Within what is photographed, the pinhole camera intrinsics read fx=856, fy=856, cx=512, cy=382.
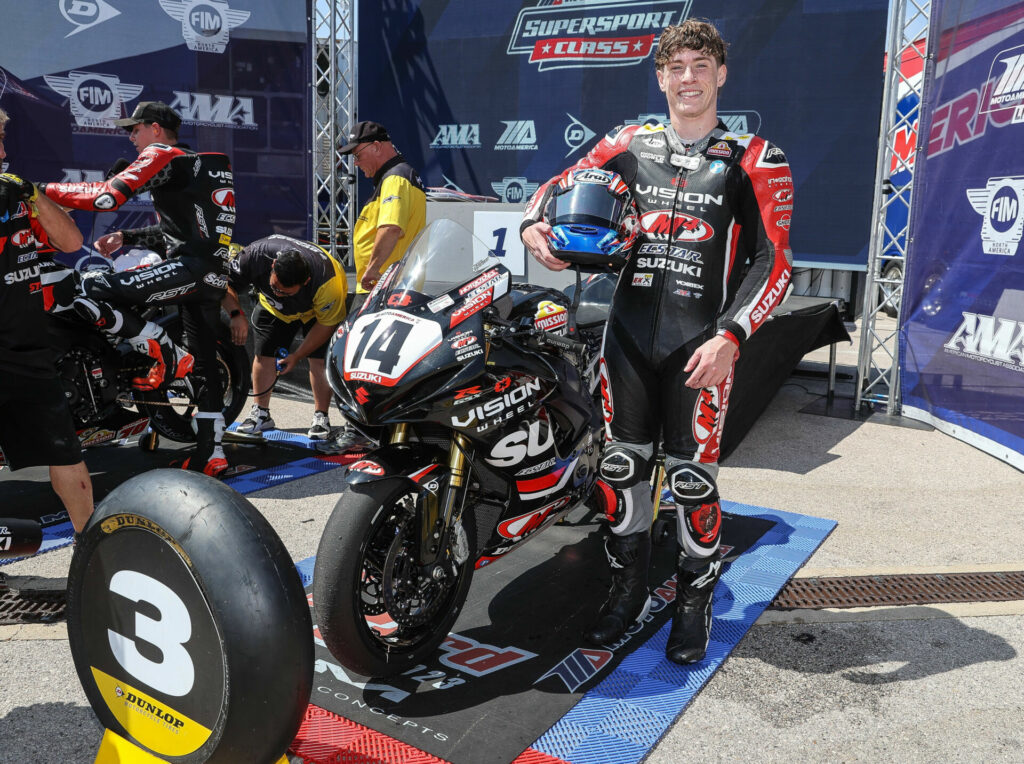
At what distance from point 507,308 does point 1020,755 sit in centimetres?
207

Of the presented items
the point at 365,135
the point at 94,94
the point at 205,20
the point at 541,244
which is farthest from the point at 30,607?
the point at 205,20

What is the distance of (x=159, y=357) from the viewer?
504 centimetres

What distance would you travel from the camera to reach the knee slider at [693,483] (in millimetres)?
3070

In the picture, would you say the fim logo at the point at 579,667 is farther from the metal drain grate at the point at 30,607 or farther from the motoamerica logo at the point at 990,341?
the motoamerica logo at the point at 990,341

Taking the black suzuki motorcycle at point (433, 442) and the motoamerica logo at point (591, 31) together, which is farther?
the motoamerica logo at point (591, 31)

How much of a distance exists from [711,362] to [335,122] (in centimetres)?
824

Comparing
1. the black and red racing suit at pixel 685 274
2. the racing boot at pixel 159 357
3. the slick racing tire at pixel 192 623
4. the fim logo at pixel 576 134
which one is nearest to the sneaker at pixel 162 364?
the racing boot at pixel 159 357

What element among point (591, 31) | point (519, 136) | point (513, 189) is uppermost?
point (591, 31)

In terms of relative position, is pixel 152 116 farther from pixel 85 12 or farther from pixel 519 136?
pixel 519 136

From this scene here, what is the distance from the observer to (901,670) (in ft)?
9.90

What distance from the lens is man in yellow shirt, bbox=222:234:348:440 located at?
5484mm

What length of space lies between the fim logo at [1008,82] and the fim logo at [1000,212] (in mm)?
413

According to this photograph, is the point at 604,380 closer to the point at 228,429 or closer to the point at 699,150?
the point at 699,150

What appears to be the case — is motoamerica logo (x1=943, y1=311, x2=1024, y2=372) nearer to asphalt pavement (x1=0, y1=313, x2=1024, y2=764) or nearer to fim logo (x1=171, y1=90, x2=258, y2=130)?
asphalt pavement (x1=0, y1=313, x2=1024, y2=764)
